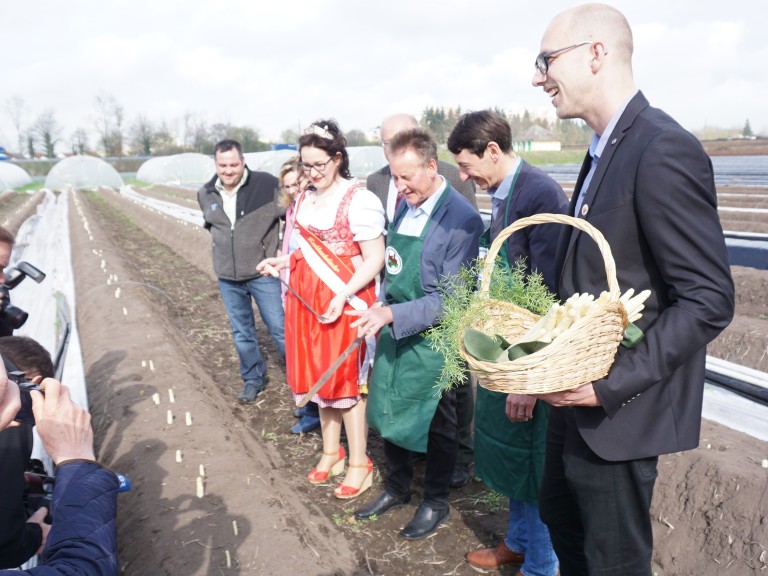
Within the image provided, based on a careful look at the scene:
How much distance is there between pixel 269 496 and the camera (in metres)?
3.25

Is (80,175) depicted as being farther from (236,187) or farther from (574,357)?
(574,357)

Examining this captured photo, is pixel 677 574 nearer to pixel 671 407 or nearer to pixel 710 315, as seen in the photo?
pixel 671 407

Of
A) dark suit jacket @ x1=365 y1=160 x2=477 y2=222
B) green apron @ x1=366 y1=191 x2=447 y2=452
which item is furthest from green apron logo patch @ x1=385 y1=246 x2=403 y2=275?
dark suit jacket @ x1=365 y1=160 x2=477 y2=222

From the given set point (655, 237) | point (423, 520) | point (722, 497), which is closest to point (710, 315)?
point (655, 237)

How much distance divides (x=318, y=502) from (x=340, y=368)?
0.87 metres

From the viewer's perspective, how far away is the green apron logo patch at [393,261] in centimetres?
296

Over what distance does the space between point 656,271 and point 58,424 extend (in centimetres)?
172

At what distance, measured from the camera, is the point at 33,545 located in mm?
2488

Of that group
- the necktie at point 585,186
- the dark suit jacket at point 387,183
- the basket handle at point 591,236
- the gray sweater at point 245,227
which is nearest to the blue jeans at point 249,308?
the gray sweater at point 245,227

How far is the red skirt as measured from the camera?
11.1 feet

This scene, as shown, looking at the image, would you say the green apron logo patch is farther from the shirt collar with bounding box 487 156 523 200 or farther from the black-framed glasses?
the black-framed glasses

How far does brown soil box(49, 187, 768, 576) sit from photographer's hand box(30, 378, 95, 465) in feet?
3.98

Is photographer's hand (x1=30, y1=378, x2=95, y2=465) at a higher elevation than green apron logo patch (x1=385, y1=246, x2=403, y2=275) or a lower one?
lower

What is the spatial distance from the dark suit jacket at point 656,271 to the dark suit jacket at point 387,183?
2.29 meters
